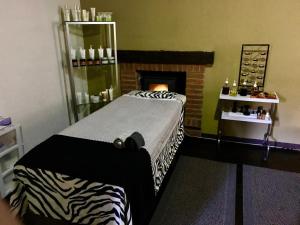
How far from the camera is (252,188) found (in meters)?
2.24

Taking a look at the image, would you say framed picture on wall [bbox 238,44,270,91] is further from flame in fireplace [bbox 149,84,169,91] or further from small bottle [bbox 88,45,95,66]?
small bottle [bbox 88,45,95,66]

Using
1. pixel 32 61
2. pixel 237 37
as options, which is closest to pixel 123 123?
pixel 32 61

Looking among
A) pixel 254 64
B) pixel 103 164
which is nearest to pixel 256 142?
pixel 254 64

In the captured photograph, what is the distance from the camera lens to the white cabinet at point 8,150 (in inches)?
77.5

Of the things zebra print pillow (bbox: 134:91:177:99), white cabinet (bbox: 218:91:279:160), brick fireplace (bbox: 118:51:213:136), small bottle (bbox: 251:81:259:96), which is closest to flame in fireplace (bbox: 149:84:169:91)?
brick fireplace (bbox: 118:51:213:136)

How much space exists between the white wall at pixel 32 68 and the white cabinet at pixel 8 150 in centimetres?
27

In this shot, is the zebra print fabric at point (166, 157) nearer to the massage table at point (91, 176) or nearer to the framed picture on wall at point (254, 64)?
the massage table at point (91, 176)

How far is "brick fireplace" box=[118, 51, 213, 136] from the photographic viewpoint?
2996 mm

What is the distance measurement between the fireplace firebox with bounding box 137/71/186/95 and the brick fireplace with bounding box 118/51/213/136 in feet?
0.24

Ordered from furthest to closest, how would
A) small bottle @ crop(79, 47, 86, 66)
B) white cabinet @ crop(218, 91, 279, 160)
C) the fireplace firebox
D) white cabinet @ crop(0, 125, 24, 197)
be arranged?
the fireplace firebox → small bottle @ crop(79, 47, 86, 66) → white cabinet @ crop(218, 91, 279, 160) → white cabinet @ crop(0, 125, 24, 197)

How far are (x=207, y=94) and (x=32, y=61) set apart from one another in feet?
6.51

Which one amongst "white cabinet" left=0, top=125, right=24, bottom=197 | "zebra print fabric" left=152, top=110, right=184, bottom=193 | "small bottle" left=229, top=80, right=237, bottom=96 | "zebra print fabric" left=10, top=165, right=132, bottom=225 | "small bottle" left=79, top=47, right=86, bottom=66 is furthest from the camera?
"small bottle" left=79, top=47, right=86, bottom=66

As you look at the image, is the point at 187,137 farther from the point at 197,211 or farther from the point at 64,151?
the point at 64,151

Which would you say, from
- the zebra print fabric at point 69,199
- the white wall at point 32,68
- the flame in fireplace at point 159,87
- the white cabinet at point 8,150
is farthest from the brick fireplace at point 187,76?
the zebra print fabric at point 69,199
